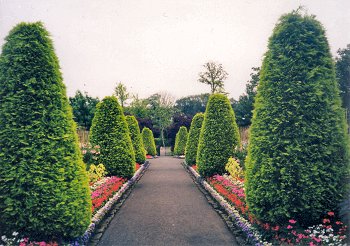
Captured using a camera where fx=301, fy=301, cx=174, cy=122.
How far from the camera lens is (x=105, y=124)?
13.2 m

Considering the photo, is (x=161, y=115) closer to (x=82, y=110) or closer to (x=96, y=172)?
(x=82, y=110)

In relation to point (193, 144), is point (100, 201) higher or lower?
lower

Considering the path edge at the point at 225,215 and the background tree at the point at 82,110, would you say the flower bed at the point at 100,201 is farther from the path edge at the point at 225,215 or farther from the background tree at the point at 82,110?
the background tree at the point at 82,110

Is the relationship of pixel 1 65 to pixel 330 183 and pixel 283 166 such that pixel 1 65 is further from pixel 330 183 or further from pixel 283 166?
pixel 330 183

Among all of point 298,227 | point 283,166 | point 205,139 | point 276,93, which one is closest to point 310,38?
point 276,93

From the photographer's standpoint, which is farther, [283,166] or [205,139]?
[205,139]

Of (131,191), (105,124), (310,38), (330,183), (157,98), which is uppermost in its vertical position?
(157,98)

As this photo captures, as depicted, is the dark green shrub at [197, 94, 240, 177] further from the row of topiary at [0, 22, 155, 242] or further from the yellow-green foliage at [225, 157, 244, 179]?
the row of topiary at [0, 22, 155, 242]

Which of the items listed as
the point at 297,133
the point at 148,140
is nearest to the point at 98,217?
the point at 297,133

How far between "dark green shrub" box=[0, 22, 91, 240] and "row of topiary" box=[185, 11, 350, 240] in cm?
366

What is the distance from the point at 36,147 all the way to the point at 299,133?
4.86 metres

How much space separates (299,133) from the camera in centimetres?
576

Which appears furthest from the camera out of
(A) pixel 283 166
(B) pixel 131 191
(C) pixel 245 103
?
(C) pixel 245 103

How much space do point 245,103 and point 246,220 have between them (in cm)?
2863
